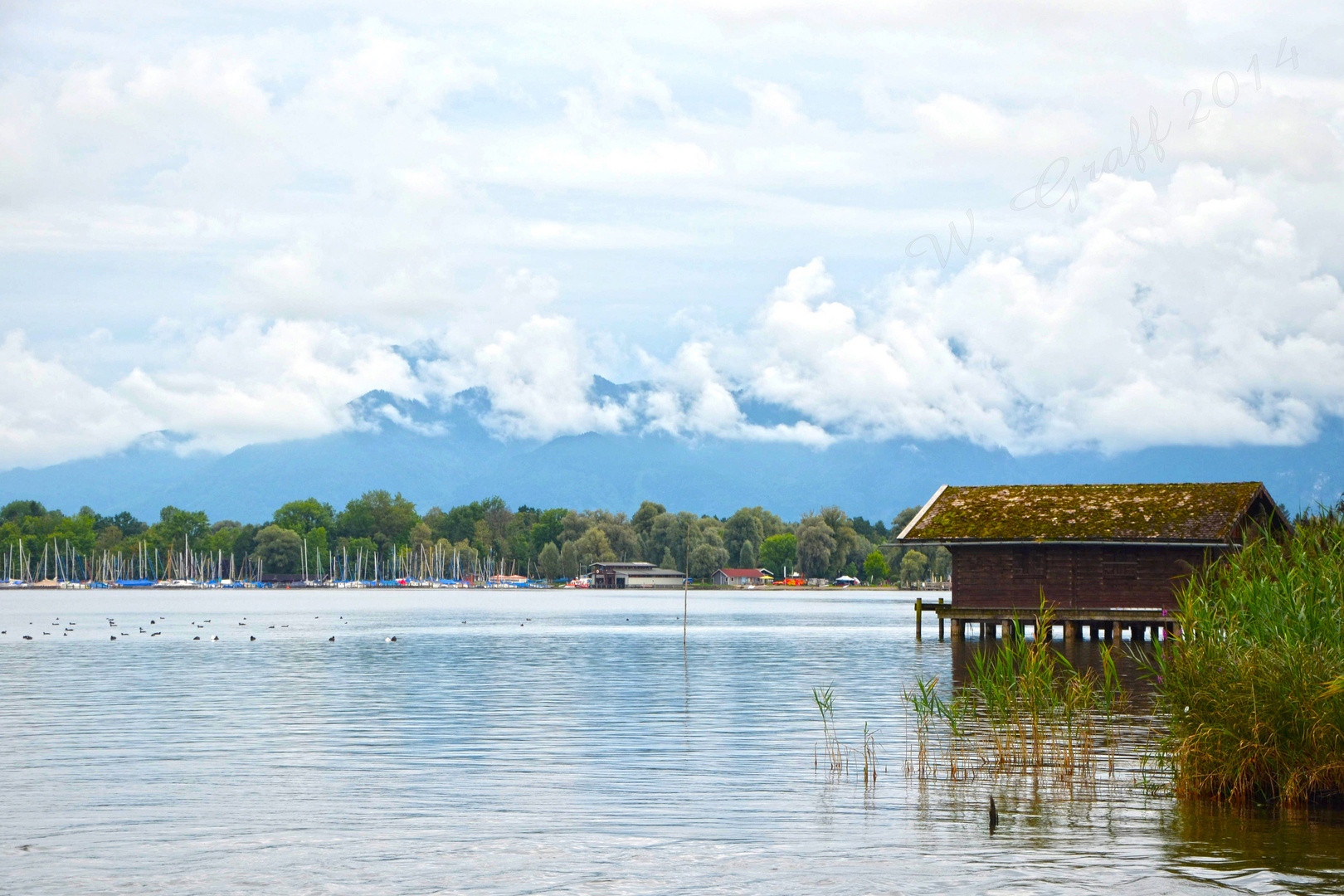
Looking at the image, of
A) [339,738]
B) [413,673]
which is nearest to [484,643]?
[413,673]

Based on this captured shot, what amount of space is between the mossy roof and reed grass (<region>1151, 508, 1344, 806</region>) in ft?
106

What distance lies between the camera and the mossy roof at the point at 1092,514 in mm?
52531

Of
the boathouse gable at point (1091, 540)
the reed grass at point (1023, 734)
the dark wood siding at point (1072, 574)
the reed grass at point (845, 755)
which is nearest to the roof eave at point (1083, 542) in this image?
the boathouse gable at point (1091, 540)

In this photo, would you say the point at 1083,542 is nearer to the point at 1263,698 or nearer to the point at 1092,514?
the point at 1092,514

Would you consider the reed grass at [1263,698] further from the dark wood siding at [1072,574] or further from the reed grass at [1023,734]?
the dark wood siding at [1072,574]

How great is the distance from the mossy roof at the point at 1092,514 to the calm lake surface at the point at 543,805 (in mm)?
13091

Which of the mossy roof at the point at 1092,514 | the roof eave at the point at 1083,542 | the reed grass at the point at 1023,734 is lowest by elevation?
the reed grass at the point at 1023,734

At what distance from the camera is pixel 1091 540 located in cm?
5266

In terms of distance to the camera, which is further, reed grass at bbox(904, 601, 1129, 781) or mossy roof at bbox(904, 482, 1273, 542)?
mossy roof at bbox(904, 482, 1273, 542)

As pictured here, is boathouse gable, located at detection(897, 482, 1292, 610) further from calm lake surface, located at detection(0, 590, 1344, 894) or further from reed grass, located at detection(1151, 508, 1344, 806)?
reed grass, located at detection(1151, 508, 1344, 806)

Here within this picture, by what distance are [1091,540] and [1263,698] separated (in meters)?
35.8

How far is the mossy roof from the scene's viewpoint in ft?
172

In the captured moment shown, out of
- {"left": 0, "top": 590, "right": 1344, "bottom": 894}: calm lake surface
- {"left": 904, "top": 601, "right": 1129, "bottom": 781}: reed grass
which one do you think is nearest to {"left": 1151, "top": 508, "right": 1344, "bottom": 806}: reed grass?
{"left": 0, "top": 590, "right": 1344, "bottom": 894}: calm lake surface

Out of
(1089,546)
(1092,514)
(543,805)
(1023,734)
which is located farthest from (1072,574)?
(543,805)
